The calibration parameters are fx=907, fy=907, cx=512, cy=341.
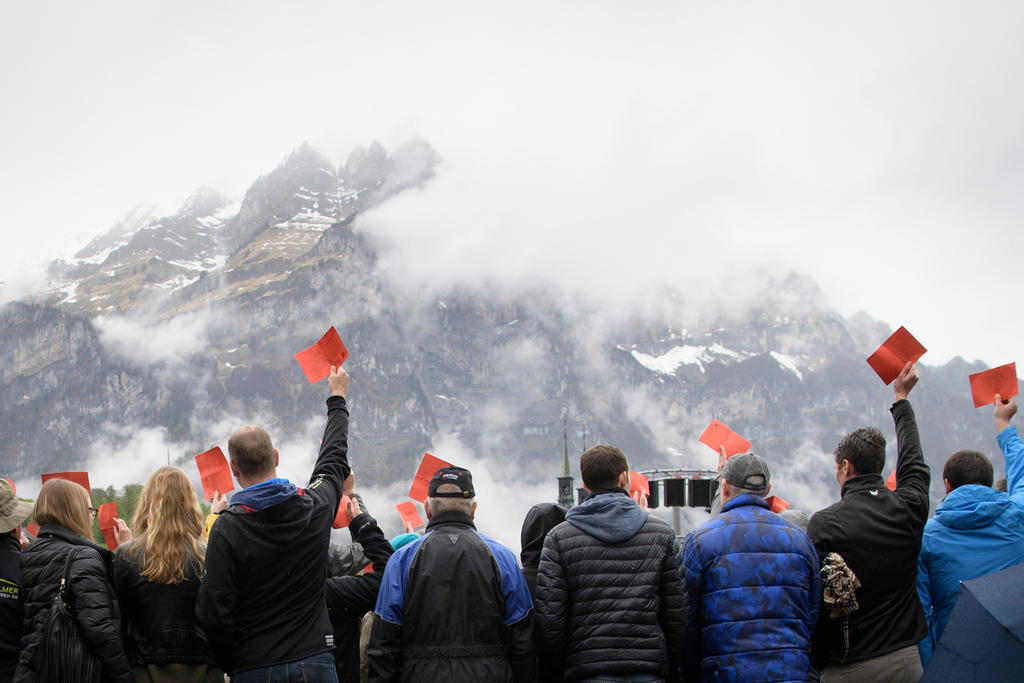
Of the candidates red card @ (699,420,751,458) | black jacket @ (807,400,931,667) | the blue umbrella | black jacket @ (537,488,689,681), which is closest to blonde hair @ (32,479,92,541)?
black jacket @ (537,488,689,681)

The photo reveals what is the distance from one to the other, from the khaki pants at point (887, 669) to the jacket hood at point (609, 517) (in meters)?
1.70

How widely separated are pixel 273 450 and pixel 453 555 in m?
1.19

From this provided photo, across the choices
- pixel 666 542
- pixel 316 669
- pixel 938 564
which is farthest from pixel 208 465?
pixel 938 564

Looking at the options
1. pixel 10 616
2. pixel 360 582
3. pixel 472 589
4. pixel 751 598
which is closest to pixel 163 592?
pixel 10 616

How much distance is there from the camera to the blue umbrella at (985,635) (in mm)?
4449

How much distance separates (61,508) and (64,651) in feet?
2.91

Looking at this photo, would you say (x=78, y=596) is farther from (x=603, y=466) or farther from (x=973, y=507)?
→ (x=973, y=507)

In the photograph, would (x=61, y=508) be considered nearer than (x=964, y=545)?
Yes

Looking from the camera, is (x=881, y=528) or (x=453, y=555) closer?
(x=453, y=555)

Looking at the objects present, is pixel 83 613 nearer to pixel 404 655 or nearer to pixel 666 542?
pixel 404 655

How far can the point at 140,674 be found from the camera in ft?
17.7

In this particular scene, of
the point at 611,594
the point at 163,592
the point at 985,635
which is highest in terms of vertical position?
the point at 163,592

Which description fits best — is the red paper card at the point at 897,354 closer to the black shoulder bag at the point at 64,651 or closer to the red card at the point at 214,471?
the red card at the point at 214,471

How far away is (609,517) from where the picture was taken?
542 centimetres
